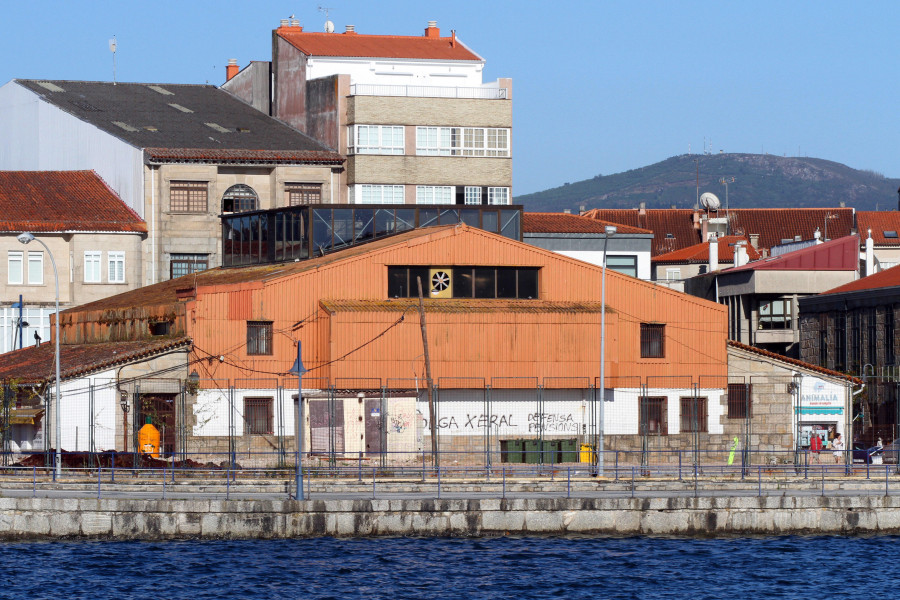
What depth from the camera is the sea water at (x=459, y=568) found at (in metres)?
41.5

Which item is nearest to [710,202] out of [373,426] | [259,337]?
[259,337]

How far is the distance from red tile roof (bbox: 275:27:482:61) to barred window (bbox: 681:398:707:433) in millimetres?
40691

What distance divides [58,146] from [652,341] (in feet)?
148

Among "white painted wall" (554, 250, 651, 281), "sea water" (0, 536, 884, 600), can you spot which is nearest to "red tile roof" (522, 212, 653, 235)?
"white painted wall" (554, 250, 651, 281)

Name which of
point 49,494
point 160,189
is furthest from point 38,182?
point 49,494

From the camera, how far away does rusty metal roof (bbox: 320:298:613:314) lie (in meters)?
63.0

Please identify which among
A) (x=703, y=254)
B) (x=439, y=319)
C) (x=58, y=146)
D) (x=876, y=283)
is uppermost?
(x=58, y=146)

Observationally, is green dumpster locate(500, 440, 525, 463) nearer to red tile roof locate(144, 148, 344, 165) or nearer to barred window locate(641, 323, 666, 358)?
barred window locate(641, 323, 666, 358)

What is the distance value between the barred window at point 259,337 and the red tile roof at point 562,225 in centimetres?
3285

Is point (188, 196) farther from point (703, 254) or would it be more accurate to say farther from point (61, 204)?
point (703, 254)

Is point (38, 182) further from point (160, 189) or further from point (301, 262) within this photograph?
point (301, 262)

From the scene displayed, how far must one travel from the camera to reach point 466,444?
6228 cm

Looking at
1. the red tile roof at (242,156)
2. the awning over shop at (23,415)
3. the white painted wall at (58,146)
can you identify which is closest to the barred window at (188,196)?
the red tile roof at (242,156)

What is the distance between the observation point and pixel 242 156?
3499 inches
